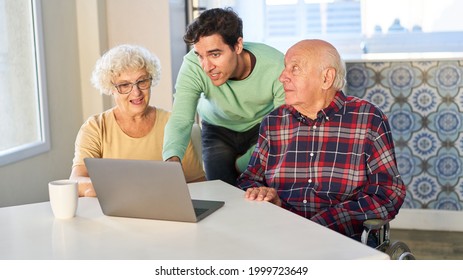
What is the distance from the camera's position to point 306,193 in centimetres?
220

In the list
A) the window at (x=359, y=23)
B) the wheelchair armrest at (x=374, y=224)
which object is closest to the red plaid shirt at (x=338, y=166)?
the wheelchair armrest at (x=374, y=224)

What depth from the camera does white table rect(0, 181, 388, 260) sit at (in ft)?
4.79

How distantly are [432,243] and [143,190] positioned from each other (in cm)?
255

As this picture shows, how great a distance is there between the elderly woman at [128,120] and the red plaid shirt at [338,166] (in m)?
0.45

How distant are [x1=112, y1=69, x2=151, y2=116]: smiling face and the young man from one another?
128 mm

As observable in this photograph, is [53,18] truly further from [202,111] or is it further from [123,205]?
[123,205]

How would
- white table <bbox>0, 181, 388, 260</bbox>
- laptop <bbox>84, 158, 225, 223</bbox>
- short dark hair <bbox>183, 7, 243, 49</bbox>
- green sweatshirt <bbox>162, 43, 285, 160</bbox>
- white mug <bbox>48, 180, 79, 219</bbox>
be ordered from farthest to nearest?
green sweatshirt <bbox>162, 43, 285, 160</bbox>, short dark hair <bbox>183, 7, 243, 49</bbox>, white mug <bbox>48, 180, 79, 219</bbox>, laptop <bbox>84, 158, 225, 223</bbox>, white table <bbox>0, 181, 388, 260</bbox>

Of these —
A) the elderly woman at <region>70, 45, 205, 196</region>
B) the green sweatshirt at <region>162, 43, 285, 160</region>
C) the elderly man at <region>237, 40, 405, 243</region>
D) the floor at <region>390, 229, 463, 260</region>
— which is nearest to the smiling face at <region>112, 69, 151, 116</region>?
the elderly woman at <region>70, 45, 205, 196</region>

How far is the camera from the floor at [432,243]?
355 cm

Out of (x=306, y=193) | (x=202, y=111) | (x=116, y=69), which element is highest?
(x=116, y=69)

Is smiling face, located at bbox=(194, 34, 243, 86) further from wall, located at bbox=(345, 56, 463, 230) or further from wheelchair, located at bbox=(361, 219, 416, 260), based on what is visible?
wall, located at bbox=(345, 56, 463, 230)

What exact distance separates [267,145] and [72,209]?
782mm

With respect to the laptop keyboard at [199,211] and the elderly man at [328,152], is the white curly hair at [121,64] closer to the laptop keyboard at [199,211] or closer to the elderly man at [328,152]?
the elderly man at [328,152]
